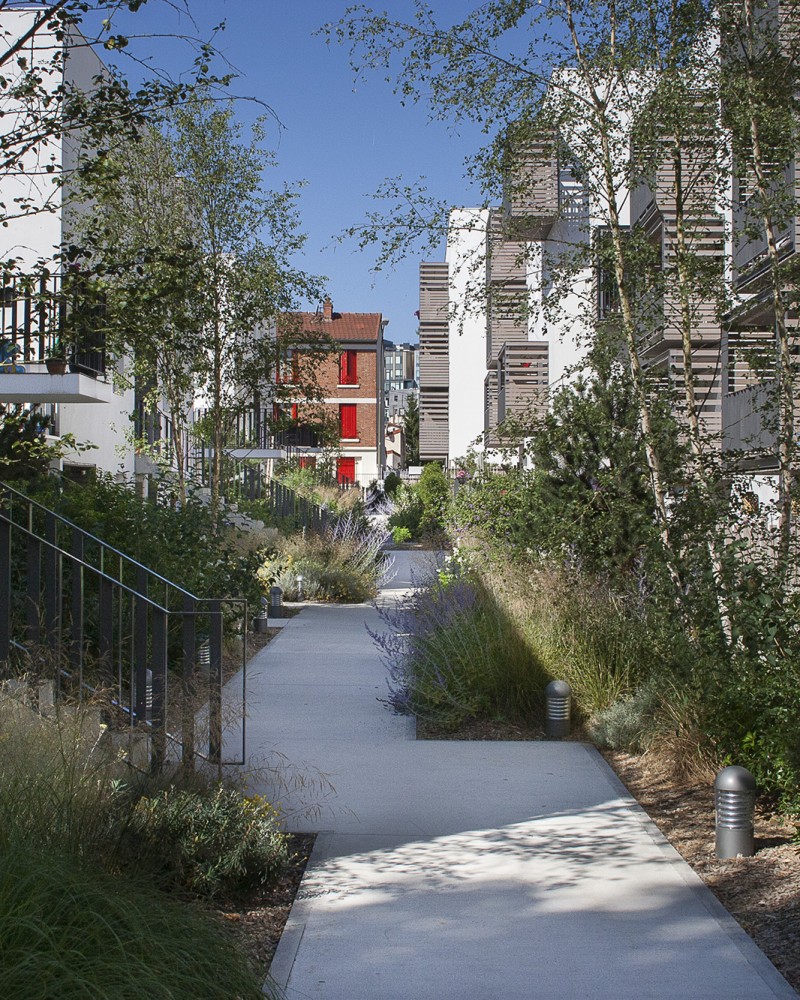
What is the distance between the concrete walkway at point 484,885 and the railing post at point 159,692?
68cm

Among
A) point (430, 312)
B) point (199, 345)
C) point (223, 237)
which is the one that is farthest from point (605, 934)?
point (430, 312)

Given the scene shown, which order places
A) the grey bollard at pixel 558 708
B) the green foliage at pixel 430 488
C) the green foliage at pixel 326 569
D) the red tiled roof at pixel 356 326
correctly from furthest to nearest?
the red tiled roof at pixel 356 326 < the green foliage at pixel 430 488 < the green foliage at pixel 326 569 < the grey bollard at pixel 558 708

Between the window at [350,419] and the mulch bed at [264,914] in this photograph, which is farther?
the window at [350,419]

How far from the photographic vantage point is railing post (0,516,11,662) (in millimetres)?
6176

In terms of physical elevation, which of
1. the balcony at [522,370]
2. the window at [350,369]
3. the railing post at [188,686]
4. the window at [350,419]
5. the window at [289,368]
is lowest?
the railing post at [188,686]

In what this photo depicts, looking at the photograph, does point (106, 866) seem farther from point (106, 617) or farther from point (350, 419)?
point (350, 419)

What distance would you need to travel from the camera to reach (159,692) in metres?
6.06

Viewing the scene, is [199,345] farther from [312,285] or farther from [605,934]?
[605,934]

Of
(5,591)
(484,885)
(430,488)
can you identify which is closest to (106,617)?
(5,591)

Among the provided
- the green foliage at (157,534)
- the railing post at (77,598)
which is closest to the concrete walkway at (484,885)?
the railing post at (77,598)

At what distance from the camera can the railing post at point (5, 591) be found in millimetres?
6176

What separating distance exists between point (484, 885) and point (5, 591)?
2985 millimetres

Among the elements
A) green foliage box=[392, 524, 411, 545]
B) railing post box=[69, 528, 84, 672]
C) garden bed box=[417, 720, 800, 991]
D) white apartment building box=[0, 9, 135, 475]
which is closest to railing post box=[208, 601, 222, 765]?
railing post box=[69, 528, 84, 672]

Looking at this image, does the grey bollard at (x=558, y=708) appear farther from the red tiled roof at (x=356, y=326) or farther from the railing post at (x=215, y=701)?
the red tiled roof at (x=356, y=326)
